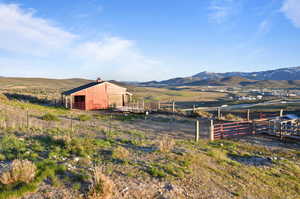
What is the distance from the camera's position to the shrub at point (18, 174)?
4758 millimetres

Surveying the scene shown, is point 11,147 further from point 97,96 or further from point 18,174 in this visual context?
point 97,96

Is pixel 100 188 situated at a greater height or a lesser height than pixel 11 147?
lesser

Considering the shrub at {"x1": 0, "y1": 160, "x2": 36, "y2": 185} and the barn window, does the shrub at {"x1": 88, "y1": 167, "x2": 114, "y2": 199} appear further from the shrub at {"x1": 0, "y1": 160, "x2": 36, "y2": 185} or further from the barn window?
the barn window

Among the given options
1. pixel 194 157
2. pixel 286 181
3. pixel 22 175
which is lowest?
pixel 286 181

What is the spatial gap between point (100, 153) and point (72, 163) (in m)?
1.45

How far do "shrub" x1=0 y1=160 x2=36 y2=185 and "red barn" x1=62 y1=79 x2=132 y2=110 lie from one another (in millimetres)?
24256

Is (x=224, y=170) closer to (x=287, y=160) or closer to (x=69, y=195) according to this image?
(x=287, y=160)

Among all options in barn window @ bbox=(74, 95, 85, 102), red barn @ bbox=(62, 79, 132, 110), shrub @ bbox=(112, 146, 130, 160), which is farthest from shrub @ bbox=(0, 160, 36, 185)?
barn window @ bbox=(74, 95, 85, 102)

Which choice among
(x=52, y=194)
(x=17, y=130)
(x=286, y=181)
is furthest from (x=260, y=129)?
(x=17, y=130)

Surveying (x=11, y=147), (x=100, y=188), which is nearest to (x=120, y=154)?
(x=100, y=188)

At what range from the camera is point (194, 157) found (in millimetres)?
8094

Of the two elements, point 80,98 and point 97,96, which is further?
point 80,98

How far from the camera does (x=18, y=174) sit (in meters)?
4.92

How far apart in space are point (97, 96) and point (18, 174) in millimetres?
25590
